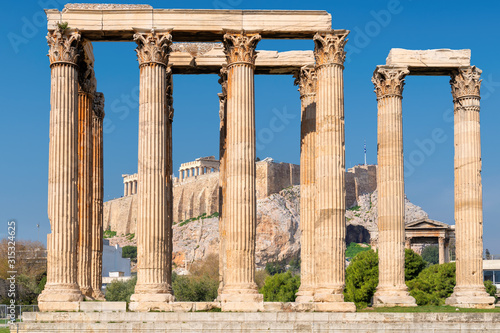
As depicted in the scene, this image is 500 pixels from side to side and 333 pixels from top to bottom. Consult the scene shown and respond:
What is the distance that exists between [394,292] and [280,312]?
11010mm

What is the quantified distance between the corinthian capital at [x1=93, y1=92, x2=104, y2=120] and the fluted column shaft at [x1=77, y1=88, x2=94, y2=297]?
140cm

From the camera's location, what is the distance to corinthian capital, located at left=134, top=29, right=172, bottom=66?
42.7m

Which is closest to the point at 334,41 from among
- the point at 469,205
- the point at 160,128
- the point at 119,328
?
the point at 160,128

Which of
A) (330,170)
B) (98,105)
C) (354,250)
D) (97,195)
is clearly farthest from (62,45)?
(354,250)

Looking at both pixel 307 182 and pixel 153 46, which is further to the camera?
pixel 307 182

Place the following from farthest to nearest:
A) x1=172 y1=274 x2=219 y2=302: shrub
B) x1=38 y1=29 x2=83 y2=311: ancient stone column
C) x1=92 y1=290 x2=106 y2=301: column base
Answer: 1. x1=172 y1=274 x2=219 y2=302: shrub
2. x1=92 y1=290 x2=106 y2=301: column base
3. x1=38 y1=29 x2=83 y2=311: ancient stone column

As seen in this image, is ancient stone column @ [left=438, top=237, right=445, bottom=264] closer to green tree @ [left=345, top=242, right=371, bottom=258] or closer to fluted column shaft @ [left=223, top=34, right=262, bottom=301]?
fluted column shaft @ [left=223, top=34, right=262, bottom=301]

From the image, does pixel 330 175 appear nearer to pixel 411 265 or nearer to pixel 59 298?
pixel 59 298

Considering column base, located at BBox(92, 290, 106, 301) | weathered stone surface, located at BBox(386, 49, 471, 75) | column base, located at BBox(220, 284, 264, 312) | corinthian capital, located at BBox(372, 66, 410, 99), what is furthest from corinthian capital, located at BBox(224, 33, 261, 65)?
column base, located at BBox(92, 290, 106, 301)

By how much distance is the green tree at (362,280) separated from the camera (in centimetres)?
7975

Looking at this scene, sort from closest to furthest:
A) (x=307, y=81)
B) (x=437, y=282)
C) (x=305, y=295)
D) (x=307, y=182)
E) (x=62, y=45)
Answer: (x=62, y=45), (x=305, y=295), (x=307, y=182), (x=307, y=81), (x=437, y=282)

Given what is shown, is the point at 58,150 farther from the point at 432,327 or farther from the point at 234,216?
the point at 432,327

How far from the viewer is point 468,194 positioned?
50469 millimetres

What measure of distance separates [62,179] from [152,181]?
14.7ft
